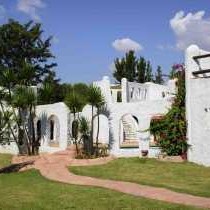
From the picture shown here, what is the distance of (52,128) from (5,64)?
20496 millimetres

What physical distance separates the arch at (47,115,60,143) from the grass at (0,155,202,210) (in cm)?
1182

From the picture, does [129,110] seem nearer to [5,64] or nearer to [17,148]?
[17,148]

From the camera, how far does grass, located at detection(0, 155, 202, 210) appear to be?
13.1m

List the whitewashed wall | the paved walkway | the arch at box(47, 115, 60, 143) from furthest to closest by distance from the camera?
the arch at box(47, 115, 60, 143) → the whitewashed wall → the paved walkway

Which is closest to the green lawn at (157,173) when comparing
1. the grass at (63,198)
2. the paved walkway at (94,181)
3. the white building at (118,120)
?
the paved walkway at (94,181)

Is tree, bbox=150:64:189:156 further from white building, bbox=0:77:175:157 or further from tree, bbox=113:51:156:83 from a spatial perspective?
tree, bbox=113:51:156:83

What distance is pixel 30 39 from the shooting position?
50.4m

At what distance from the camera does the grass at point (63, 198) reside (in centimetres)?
1309

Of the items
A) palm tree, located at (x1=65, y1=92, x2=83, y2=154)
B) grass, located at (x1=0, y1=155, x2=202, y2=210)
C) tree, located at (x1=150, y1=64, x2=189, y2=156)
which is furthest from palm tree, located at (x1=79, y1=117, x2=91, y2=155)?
grass, located at (x1=0, y1=155, x2=202, y2=210)

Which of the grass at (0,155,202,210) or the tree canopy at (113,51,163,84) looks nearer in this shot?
the grass at (0,155,202,210)

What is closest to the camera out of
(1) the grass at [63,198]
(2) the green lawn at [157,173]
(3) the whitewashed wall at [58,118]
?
(1) the grass at [63,198]

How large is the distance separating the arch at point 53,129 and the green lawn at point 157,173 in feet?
28.0

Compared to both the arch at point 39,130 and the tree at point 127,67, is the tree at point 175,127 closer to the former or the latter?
the arch at point 39,130

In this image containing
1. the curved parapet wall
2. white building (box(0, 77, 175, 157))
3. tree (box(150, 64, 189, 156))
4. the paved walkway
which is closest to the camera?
the paved walkway
